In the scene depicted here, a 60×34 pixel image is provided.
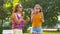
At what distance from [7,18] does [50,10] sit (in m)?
4.57

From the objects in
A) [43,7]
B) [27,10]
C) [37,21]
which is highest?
[43,7]

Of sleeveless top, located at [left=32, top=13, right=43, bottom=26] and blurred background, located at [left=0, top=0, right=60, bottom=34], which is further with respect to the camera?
blurred background, located at [left=0, top=0, right=60, bottom=34]

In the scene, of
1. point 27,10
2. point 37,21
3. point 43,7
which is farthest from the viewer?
point 43,7

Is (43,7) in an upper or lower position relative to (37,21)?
upper

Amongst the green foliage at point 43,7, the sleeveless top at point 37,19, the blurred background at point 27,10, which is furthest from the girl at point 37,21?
the green foliage at point 43,7

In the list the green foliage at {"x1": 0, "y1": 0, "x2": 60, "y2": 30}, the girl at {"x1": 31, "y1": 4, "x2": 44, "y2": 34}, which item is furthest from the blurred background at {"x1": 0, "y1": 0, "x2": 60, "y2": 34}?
the girl at {"x1": 31, "y1": 4, "x2": 44, "y2": 34}

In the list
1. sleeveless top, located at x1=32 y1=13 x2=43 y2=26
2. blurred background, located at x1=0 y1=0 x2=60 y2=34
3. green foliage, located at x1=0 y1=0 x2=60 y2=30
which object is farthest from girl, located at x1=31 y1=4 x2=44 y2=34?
green foliage, located at x1=0 y1=0 x2=60 y2=30

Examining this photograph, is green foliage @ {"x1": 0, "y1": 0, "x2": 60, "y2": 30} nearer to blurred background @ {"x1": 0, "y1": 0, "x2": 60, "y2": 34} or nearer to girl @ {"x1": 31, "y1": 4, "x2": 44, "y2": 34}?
blurred background @ {"x1": 0, "y1": 0, "x2": 60, "y2": 34}

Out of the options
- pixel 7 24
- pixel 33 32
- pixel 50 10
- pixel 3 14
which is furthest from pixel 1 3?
pixel 33 32

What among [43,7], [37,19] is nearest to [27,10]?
[43,7]

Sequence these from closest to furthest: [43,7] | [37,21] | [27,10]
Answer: [37,21] < [27,10] < [43,7]

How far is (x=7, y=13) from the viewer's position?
1966cm

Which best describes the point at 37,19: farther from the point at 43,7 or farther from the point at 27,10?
the point at 43,7

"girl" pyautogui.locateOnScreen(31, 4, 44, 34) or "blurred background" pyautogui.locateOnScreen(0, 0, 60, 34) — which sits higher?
"blurred background" pyautogui.locateOnScreen(0, 0, 60, 34)
